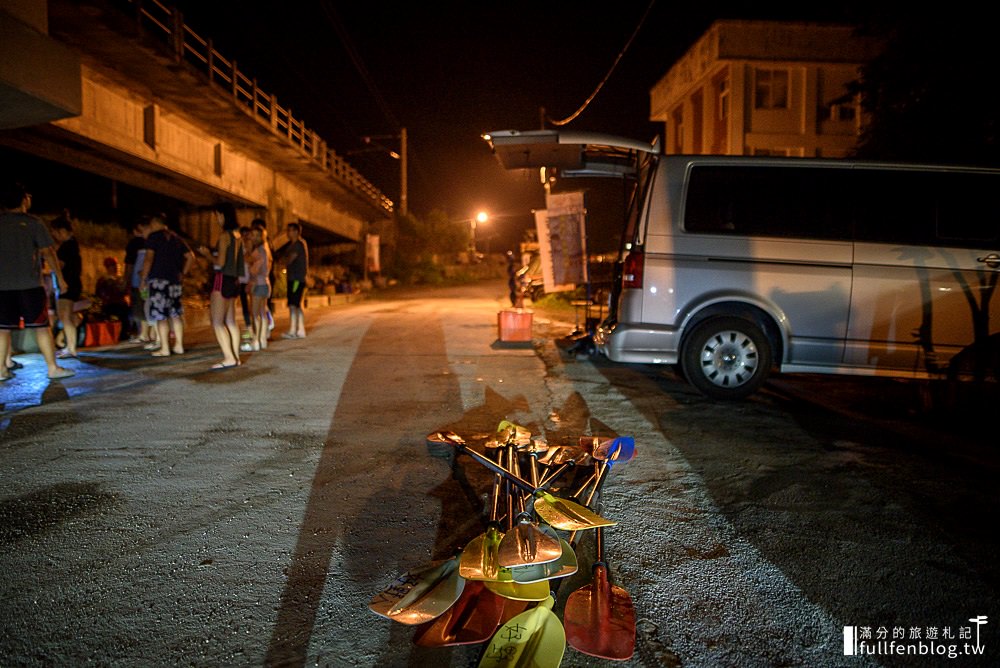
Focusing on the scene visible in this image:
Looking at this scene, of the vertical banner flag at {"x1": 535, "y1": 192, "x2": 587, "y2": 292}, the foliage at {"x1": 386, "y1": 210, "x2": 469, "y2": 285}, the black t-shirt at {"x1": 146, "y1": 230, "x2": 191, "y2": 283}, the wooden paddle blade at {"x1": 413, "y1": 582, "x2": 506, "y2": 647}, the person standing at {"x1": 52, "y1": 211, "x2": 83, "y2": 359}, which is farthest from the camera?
the foliage at {"x1": 386, "y1": 210, "x2": 469, "y2": 285}

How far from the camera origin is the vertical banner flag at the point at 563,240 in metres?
9.26

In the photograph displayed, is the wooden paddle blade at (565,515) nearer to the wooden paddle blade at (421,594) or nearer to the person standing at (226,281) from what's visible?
the wooden paddle blade at (421,594)

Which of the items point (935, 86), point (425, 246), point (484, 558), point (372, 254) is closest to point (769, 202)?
point (484, 558)

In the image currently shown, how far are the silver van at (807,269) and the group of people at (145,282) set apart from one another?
461 cm

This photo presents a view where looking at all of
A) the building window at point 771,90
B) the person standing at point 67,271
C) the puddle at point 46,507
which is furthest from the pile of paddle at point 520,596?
the building window at point 771,90

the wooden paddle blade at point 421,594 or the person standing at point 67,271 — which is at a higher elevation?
the person standing at point 67,271

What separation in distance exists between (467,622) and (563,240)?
7622 mm

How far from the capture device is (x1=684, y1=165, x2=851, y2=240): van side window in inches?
222

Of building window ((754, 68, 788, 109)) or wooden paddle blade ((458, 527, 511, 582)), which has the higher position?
building window ((754, 68, 788, 109))

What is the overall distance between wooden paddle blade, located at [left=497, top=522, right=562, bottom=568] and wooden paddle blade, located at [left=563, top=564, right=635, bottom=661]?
7.1 inches

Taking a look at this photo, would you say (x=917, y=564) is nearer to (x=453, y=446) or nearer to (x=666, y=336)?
(x=453, y=446)

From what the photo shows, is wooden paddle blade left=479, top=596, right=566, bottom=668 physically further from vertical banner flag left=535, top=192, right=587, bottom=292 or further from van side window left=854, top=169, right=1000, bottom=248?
vertical banner flag left=535, top=192, right=587, bottom=292

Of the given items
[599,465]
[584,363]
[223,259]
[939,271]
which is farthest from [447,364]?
[939,271]

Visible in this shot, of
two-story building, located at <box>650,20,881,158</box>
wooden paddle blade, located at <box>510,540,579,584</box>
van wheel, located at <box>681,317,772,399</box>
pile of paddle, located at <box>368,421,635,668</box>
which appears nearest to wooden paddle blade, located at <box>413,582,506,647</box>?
pile of paddle, located at <box>368,421,635,668</box>
